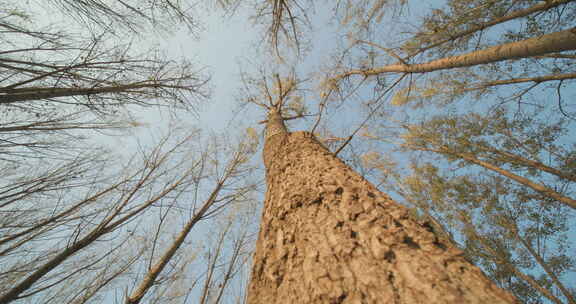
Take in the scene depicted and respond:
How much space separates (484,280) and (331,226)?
564 mm

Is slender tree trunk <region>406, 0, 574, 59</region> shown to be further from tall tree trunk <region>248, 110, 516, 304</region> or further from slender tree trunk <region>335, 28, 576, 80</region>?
tall tree trunk <region>248, 110, 516, 304</region>

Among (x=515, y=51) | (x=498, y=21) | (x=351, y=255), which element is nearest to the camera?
(x=351, y=255)

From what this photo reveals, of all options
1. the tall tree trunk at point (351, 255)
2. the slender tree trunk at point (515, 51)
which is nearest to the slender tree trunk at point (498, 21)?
the slender tree trunk at point (515, 51)

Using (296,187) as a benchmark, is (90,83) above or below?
above

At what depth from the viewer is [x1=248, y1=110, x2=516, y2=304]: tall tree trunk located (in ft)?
2.17

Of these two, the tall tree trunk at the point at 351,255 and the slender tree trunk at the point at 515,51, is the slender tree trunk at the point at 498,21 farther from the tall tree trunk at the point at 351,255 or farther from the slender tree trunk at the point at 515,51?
the tall tree trunk at the point at 351,255

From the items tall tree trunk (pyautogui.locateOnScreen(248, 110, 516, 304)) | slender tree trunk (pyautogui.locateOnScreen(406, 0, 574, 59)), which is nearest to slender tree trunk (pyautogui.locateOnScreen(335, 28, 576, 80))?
slender tree trunk (pyautogui.locateOnScreen(406, 0, 574, 59))

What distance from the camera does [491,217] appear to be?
5.80 metres

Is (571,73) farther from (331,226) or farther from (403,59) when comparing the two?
(331,226)

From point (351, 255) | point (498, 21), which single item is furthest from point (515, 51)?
point (351, 255)

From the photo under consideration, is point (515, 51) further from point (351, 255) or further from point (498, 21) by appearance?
point (351, 255)

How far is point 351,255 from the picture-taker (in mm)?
860

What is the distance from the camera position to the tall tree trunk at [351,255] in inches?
26.0

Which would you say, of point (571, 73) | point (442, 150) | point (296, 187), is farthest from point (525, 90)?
point (296, 187)
